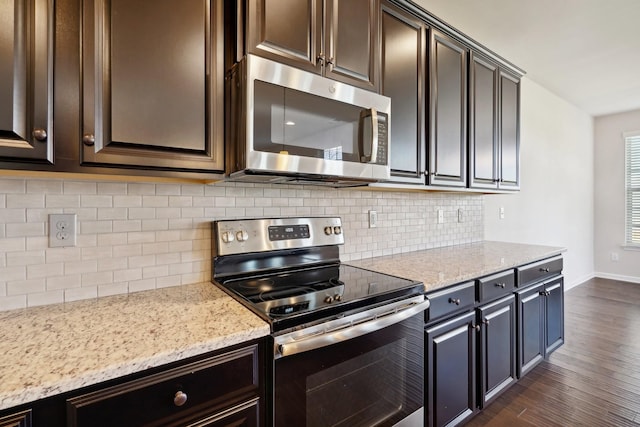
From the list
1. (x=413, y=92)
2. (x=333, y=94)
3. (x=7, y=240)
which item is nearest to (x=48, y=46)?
(x=7, y=240)

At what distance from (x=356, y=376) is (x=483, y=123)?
2041mm

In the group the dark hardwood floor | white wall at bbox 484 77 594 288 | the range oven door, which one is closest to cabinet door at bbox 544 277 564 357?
the dark hardwood floor

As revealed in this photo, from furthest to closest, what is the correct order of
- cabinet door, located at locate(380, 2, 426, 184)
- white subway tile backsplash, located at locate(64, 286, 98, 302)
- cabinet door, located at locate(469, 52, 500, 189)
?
cabinet door, located at locate(469, 52, 500, 189) < cabinet door, located at locate(380, 2, 426, 184) < white subway tile backsplash, located at locate(64, 286, 98, 302)

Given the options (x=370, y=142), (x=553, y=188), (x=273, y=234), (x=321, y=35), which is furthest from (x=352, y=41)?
(x=553, y=188)

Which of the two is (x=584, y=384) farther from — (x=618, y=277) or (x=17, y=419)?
(x=618, y=277)

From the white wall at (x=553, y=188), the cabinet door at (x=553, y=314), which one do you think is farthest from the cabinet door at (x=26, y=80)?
the white wall at (x=553, y=188)

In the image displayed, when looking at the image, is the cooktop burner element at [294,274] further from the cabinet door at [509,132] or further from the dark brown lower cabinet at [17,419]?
the cabinet door at [509,132]

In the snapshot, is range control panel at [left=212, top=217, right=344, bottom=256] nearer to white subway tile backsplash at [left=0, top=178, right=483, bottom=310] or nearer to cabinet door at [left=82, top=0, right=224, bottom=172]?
white subway tile backsplash at [left=0, top=178, right=483, bottom=310]

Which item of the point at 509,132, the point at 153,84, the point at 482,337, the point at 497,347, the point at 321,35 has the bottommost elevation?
the point at 497,347

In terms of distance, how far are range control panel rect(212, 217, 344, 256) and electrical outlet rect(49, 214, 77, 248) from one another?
1.72ft

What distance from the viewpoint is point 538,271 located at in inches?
88.4

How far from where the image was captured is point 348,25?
1.55 metres

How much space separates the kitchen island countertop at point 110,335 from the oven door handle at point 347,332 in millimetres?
90

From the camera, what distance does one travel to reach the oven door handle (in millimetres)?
993
